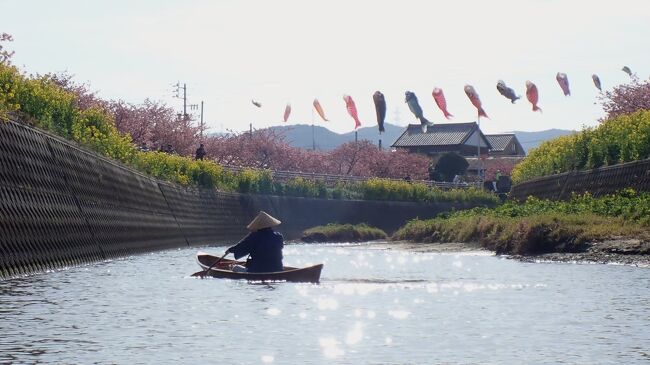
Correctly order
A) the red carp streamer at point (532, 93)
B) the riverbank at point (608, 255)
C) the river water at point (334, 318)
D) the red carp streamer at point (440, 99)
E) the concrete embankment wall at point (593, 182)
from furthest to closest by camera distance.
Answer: the red carp streamer at point (440, 99)
the red carp streamer at point (532, 93)
the concrete embankment wall at point (593, 182)
the riverbank at point (608, 255)
the river water at point (334, 318)

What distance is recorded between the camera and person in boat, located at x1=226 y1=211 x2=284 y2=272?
915 inches

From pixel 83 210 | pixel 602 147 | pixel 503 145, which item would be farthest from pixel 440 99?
pixel 83 210

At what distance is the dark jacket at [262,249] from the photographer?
23.3 metres

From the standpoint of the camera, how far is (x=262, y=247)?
76.7ft

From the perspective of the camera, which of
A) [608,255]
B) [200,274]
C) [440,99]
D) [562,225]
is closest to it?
[200,274]

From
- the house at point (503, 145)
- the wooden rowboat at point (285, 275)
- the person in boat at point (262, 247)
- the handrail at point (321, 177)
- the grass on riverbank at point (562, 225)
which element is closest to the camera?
the wooden rowboat at point (285, 275)

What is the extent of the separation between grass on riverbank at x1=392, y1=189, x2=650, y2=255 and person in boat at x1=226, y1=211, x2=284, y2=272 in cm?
1032

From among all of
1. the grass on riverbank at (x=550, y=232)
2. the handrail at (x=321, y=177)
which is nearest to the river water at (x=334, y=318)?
the grass on riverbank at (x=550, y=232)

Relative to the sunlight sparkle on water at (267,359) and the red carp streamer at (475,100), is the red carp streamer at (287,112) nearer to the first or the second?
the red carp streamer at (475,100)

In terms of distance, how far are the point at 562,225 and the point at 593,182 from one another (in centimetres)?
1101

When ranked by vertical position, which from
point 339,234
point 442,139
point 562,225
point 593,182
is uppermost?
point 442,139

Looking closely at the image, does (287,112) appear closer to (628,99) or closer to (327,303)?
(628,99)

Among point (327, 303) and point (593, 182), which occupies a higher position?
point (593, 182)

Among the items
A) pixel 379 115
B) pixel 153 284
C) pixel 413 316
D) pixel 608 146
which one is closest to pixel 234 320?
pixel 413 316
